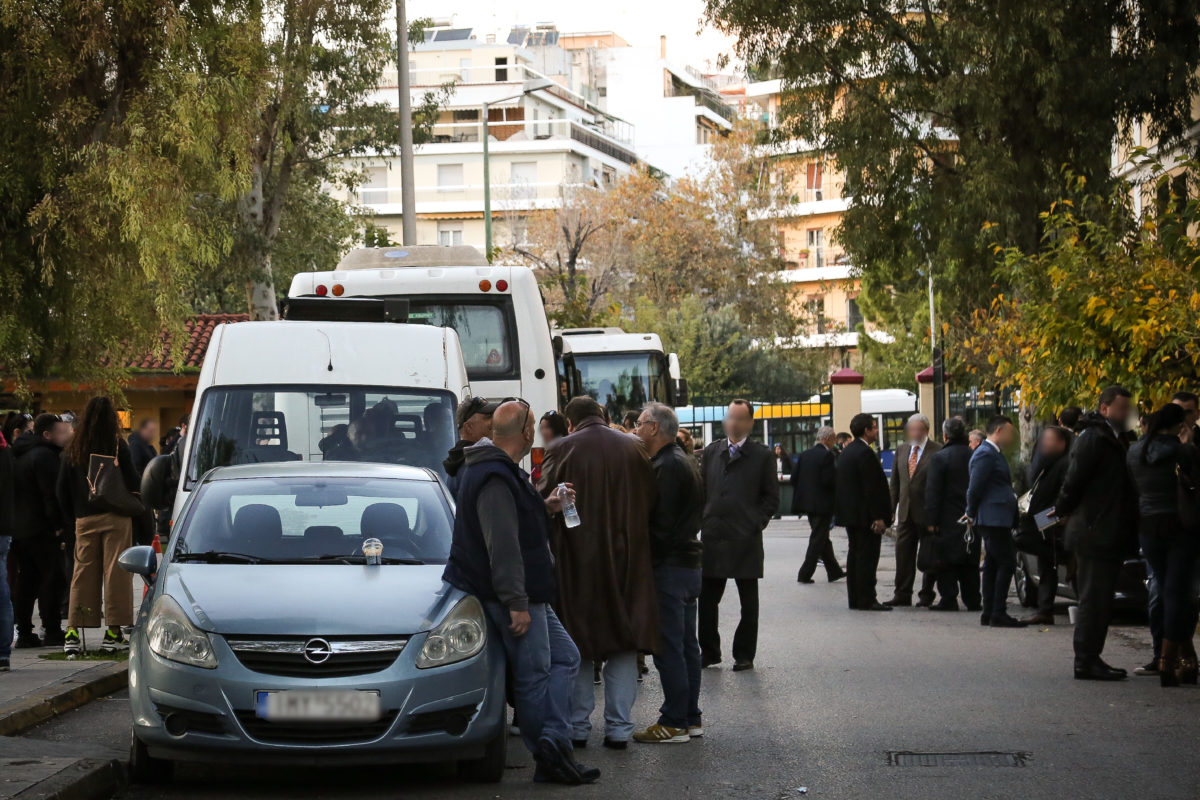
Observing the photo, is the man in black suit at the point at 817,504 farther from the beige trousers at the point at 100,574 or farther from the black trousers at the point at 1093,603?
the beige trousers at the point at 100,574

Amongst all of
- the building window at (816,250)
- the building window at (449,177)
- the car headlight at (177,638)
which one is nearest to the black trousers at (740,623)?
the car headlight at (177,638)

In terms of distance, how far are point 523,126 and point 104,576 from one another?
261ft

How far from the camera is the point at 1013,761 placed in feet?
28.6

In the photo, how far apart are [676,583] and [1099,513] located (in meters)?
3.43

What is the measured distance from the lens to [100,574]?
12.9 metres

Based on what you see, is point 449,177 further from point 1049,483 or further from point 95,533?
point 95,533

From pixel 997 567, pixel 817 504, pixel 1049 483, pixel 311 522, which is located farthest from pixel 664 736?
pixel 817 504

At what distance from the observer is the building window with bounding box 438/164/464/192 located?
87.9 m

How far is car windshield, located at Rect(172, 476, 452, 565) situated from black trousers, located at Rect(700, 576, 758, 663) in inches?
142

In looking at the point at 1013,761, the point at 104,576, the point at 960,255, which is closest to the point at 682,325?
the point at 960,255

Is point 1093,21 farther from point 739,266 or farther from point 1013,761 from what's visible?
point 739,266

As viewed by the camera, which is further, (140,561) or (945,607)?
(945,607)

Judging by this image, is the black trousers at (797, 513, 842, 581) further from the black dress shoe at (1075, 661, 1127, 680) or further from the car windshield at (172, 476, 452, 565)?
the car windshield at (172, 476, 452, 565)

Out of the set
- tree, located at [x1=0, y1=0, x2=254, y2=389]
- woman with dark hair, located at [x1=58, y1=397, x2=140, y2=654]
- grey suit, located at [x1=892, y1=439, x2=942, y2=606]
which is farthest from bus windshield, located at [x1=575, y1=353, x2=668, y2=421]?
woman with dark hair, located at [x1=58, y1=397, x2=140, y2=654]
